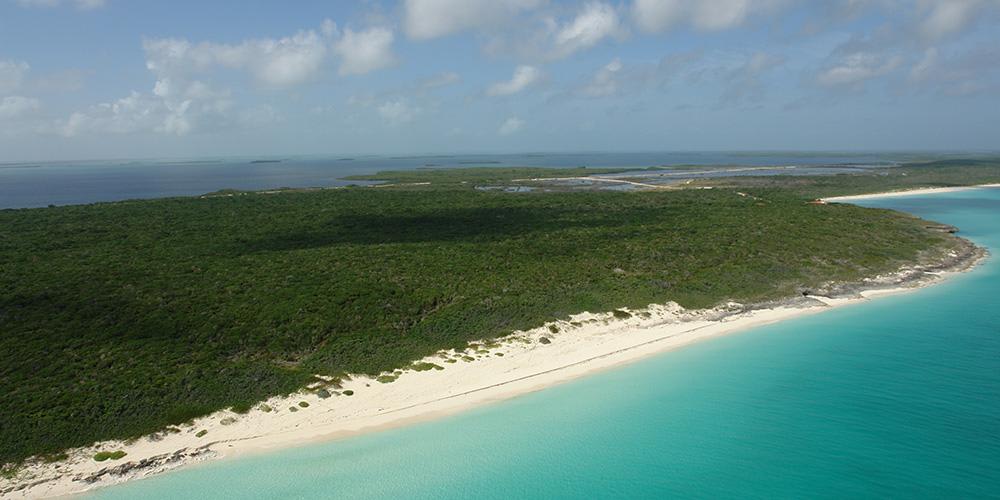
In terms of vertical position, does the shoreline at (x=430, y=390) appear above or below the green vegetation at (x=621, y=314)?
below

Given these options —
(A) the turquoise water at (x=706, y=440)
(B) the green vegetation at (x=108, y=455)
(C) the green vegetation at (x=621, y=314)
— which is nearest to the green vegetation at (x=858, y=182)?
(C) the green vegetation at (x=621, y=314)

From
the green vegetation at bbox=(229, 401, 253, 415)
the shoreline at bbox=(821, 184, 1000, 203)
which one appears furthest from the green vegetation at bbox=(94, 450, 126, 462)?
the shoreline at bbox=(821, 184, 1000, 203)

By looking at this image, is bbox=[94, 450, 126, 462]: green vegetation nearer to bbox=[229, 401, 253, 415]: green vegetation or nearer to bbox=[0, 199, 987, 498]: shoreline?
bbox=[0, 199, 987, 498]: shoreline

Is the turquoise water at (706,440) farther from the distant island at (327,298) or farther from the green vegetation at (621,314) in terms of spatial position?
the green vegetation at (621,314)

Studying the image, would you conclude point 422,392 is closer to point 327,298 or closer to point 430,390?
point 430,390


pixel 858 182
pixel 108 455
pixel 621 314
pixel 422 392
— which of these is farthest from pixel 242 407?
pixel 858 182

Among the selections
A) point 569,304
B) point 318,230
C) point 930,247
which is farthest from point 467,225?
point 930,247

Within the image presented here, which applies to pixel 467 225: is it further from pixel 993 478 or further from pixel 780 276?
pixel 993 478
